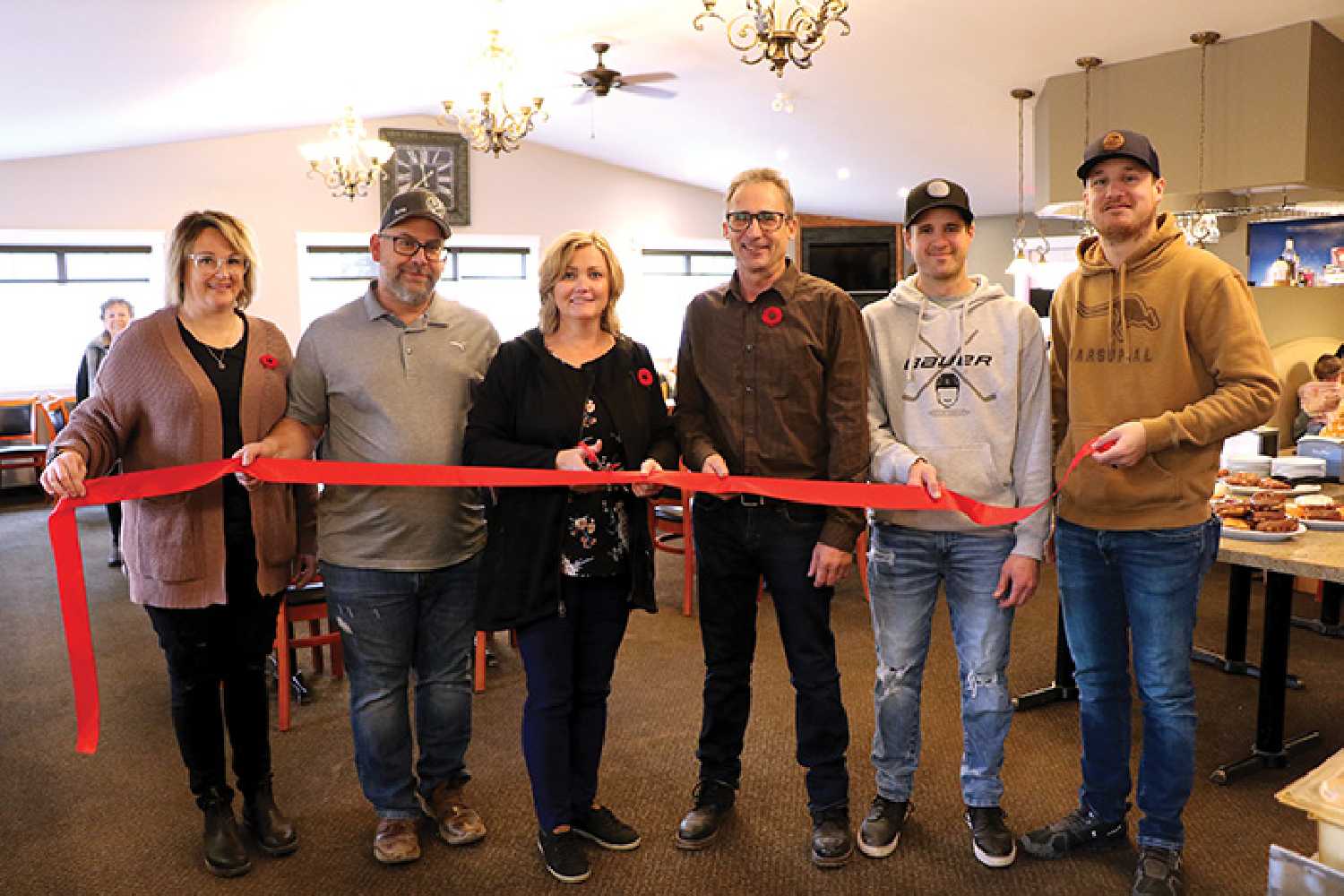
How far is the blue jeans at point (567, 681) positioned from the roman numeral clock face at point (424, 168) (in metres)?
8.10

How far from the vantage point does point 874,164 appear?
30.8ft

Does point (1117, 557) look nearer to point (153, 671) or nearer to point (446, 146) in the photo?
point (153, 671)

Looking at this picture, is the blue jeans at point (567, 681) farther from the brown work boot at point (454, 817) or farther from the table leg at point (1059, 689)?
the table leg at point (1059, 689)

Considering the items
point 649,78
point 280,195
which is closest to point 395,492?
point 649,78

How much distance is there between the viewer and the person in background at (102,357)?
5.61 metres

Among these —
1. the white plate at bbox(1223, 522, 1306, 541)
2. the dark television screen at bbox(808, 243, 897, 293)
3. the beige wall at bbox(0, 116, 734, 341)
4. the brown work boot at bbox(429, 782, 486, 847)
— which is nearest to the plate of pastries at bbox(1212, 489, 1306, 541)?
the white plate at bbox(1223, 522, 1306, 541)

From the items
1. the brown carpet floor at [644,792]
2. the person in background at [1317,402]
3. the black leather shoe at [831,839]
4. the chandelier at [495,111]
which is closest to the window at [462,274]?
the chandelier at [495,111]

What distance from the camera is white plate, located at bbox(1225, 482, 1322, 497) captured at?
3311 mm

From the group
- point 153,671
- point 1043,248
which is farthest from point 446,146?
point 153,671

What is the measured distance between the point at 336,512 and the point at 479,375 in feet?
1.56

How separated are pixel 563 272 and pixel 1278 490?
2.56 m

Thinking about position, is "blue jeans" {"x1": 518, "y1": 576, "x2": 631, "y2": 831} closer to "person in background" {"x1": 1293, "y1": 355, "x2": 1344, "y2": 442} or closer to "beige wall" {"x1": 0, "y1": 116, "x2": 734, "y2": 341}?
"person in background" {"x1": 1293, "y1": 355, "x2": 1344, "y2": 442}

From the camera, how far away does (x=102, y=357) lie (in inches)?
216

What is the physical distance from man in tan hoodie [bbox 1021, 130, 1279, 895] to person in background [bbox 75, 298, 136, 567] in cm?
495
